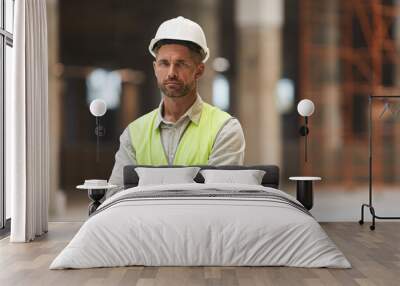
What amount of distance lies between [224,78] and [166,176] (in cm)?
169

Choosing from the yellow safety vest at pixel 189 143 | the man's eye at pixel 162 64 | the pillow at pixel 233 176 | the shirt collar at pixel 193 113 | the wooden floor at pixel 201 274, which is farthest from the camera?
the man's eye at pixel 162 64

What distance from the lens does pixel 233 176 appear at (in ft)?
19.3

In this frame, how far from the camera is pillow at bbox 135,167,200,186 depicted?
589 centimetres

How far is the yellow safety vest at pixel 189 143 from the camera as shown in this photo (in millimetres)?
6332

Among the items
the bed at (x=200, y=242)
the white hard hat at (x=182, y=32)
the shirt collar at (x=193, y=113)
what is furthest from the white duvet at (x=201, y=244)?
the white hard hat at (x=182, y=32)

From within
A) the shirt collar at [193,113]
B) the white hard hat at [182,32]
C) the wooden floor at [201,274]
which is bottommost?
the wooden floor at [201,274]

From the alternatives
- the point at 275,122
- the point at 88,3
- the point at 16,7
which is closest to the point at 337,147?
the point at 275,122

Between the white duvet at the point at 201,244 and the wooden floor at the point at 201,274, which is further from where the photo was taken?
the white duvet at the point at 201,244

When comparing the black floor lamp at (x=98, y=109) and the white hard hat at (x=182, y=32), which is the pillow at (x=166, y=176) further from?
the white hard hat at (x=182, y=32)

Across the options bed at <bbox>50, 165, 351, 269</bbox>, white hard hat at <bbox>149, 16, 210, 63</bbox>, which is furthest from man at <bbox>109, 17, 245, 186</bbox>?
bed at <bbox>50, 165, 351, 269</bbox>

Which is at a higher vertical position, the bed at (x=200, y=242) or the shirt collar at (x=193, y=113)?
the shirt collar at (x=193, y=113)

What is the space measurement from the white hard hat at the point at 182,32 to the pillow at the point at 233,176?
1379mm

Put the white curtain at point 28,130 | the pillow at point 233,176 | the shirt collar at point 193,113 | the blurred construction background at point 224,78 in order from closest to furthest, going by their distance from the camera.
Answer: the white curtain at point 28,130 < the pillow at point 233,176 < the shirt collar at point 193,113 < the blurred construction background at point 224,78

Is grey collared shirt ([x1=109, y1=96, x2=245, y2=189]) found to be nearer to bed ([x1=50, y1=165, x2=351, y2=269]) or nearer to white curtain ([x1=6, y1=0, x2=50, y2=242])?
white curtain ([x1=6, y1=0, x2=50, y2=242])
